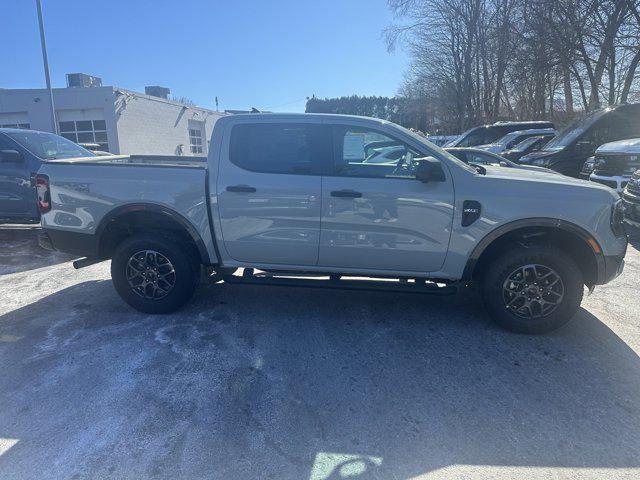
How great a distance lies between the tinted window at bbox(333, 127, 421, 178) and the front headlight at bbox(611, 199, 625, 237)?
5.84ft

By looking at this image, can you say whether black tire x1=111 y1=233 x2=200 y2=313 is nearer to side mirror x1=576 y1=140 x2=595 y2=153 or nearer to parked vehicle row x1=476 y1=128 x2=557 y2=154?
side mirror x1=576 y1=140 x2=595 y2=153

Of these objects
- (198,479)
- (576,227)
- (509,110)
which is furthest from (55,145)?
(509,110)

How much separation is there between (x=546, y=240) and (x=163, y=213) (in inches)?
143

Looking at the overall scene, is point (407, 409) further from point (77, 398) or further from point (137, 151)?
point (137, 151)

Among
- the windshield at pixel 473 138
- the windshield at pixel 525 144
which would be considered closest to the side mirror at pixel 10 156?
the windshield at pixel 525 144

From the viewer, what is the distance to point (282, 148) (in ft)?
13.7

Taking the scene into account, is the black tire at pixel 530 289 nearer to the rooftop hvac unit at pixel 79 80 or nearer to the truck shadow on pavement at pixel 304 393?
the truck shadow on pavement at pixel 304 393

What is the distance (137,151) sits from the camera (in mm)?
25984

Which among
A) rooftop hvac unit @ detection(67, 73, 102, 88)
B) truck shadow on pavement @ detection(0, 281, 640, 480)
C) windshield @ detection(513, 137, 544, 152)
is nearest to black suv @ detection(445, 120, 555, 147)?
windshield @ detection(513, 137, 544, 152)

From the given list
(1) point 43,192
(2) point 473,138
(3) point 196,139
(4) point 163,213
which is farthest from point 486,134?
(3) point 196,139

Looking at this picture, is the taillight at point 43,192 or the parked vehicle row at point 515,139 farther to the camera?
the parked vehicle row at point 515,139

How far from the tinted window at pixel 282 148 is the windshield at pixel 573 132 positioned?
29.5 feet

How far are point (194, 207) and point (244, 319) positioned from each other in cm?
123

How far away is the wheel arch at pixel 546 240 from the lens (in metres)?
3.85
